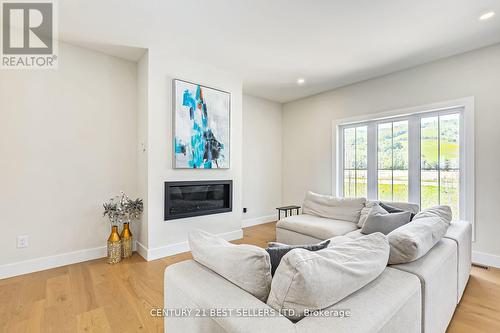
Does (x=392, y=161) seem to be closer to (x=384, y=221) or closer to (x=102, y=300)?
(x=384, y=221)

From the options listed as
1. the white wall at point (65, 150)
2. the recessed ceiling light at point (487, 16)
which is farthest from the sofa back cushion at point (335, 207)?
the white wall at point (65, 150)

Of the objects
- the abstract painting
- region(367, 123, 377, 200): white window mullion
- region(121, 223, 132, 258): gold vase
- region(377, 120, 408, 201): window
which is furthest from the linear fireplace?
region(377, 120, 408, 201): window

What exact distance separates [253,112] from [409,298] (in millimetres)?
4210

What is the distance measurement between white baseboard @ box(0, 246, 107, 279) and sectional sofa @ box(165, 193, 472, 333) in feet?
7.61

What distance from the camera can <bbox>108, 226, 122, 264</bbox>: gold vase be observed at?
2.82 m

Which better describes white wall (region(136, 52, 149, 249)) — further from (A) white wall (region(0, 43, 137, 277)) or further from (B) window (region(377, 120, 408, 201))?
(B) window (region(377, 120, 408, 201))

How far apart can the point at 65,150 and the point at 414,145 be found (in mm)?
4663

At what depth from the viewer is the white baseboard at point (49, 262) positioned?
2.50 m

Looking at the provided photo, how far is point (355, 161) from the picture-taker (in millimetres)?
4176

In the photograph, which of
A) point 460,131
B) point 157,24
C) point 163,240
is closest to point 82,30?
point 157,24

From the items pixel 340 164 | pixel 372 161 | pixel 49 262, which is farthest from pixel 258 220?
pixel 49 262

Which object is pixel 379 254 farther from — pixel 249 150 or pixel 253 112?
pixel 253 112

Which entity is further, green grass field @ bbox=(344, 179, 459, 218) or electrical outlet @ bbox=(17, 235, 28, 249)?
green grass field @ bbox=(344, 179, 459, 218)

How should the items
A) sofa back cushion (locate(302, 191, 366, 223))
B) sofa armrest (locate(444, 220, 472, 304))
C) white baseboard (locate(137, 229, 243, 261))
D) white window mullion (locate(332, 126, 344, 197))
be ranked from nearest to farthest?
sofa armrest (locate(444, 220, 472, 304))
white baseboard (locate(137, 229, 243, 261))
sofa back cushion (locate(302, 191, 366, 223))
white window mullion (locate(332, 126, 344, 197))
